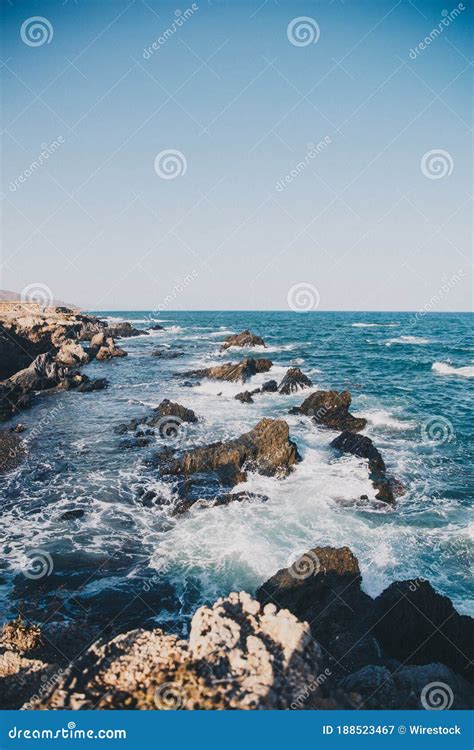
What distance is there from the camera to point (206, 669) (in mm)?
5035

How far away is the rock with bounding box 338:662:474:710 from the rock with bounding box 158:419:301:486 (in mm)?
10650

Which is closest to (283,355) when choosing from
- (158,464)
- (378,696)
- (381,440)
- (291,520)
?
(381,440)

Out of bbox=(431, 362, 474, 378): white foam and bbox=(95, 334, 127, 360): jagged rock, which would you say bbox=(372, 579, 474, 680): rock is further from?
bbox=(95, 334, 127, 360): jagged rock

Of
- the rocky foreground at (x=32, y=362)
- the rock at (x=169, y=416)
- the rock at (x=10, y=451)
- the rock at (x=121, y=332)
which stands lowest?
the rock at (x=121, y=332)

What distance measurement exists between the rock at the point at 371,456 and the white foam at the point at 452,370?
25045mm

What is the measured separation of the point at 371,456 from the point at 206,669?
1529 cm

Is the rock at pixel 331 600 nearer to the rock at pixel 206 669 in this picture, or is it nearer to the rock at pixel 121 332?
the rock at pixel 206 669

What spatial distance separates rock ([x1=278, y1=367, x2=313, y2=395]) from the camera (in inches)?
1291

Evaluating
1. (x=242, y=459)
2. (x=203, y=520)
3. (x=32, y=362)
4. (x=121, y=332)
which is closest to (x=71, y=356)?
(x=32, y=362)

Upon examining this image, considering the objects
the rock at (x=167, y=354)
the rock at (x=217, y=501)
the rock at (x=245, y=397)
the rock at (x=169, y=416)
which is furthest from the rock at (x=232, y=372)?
the rock at (x=217, y=501)

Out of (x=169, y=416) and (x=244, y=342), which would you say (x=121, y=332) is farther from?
(x=169, y=416)

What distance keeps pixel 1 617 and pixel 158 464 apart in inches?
385

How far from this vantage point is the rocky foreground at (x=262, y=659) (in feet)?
15.8

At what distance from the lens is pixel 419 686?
6.27m
